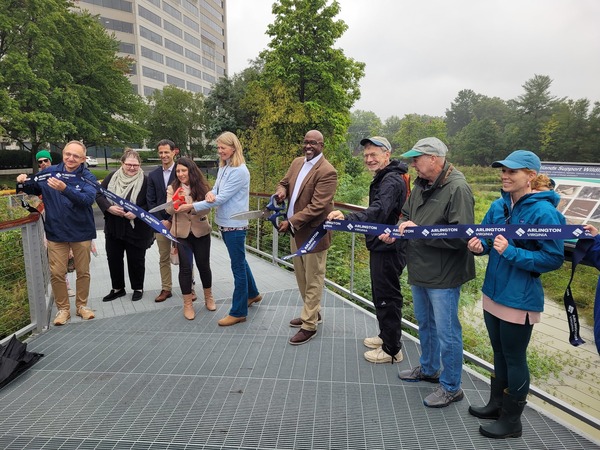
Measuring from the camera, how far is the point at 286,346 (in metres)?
3.43

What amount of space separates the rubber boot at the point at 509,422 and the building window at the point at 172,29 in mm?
70005

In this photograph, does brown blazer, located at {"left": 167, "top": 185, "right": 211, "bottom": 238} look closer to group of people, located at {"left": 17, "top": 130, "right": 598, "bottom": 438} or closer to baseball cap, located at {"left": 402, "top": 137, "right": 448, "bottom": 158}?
group of people, located at {"left": 17, "top": 130, "right": 598, "bottom": 438}

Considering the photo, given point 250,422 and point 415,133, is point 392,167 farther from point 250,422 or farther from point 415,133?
point 415,133

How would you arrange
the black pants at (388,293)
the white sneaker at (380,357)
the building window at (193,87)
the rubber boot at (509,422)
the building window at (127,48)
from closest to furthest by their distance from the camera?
the rubber boot at (509,422)
the black pants at (388,293)
the white sneaker at (380,357)
the building window at (127,48)
the building window at (193,87)

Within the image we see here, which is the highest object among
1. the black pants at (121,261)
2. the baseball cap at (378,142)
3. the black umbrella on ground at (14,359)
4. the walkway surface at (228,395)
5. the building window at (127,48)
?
the building window at (127,48)

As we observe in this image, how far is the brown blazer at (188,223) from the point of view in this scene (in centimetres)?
394

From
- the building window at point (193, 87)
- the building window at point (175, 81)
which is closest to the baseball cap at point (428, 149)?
the building window at point (175, 81)

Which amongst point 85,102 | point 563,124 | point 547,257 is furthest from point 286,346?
point 563,124

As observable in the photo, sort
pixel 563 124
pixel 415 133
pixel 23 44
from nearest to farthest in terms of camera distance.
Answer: pixel 23 44, pixel 563 124, pixel 415 133

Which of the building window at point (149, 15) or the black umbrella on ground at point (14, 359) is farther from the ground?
the building window at point (149, 15)

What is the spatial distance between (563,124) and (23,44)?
53.1m

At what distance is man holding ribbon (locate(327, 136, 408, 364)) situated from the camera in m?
2.88

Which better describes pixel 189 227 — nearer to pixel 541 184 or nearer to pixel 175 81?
pixel 541 184

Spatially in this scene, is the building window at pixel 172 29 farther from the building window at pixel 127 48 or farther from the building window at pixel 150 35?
the building window at pixel 127 48
